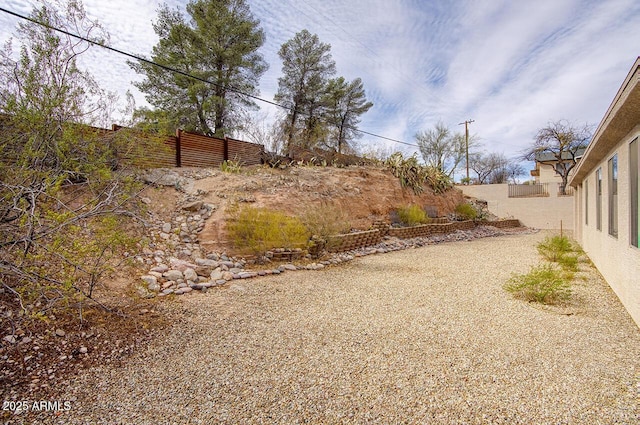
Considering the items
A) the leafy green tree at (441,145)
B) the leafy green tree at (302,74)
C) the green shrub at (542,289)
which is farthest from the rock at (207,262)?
the leafy green tree at (441,145)

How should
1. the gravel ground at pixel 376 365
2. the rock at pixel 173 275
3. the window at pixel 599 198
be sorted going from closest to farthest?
the gravel ground at pixel 376 365
the rock at pixel 173 275
the window at pixel 599 198

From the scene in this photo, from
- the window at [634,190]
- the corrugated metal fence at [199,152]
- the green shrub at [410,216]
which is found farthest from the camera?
the green shrub at [410,216]

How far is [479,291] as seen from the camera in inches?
185

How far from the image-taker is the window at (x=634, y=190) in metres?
3.21

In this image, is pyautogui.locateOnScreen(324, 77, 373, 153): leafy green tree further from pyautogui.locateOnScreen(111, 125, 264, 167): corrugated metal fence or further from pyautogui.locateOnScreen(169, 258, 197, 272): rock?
pyautogui.locateOnScreen(169, 258, 197, 272): rock

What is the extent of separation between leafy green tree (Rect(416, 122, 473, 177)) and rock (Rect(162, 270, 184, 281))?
75.0 ft

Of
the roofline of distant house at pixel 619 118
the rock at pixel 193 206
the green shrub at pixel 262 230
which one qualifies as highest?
the roofline of distant house at pixel 619 118

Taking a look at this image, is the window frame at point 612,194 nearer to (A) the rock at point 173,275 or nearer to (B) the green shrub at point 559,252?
(B) the green shrub at point 559,252

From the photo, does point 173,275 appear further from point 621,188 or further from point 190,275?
point 621,188

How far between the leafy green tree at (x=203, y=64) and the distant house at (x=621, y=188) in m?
12.6

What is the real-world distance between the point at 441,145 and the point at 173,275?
23886 mm

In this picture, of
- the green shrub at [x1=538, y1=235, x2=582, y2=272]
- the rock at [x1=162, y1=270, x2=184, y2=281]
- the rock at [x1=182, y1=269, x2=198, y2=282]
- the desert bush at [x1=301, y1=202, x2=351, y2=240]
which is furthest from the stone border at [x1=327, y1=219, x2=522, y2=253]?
the green shrub at [x1=538, y1=235, x2=582, y2=272]

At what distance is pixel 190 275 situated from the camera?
489 cm

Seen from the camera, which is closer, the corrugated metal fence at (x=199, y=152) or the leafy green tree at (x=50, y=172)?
the leafy green tree at (x=50, y=172)
